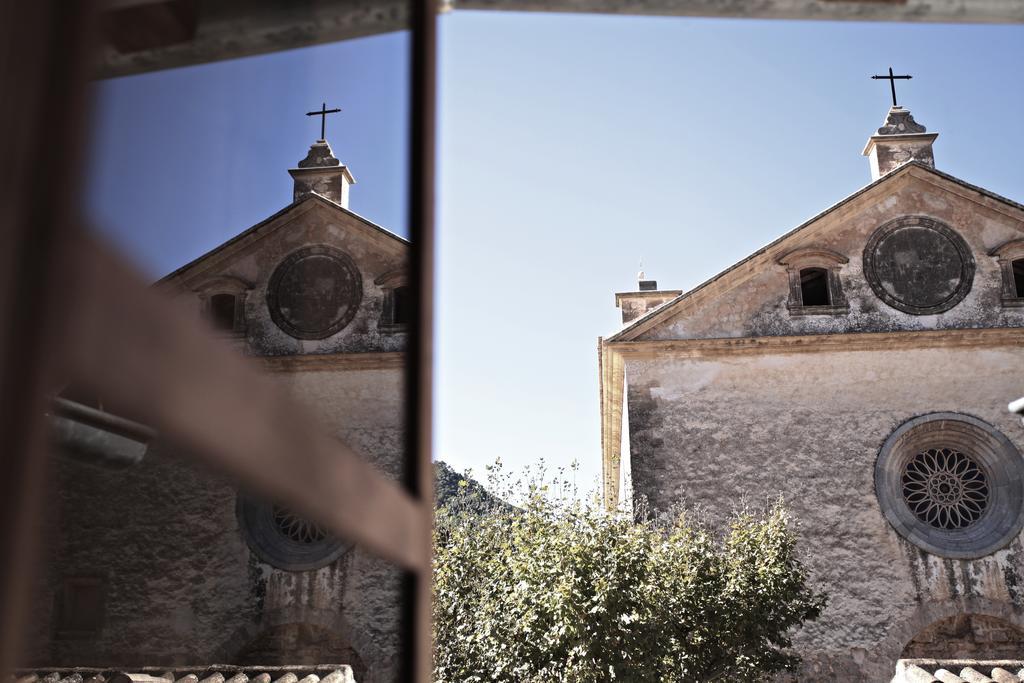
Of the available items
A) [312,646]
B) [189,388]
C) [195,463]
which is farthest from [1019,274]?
[189,388]

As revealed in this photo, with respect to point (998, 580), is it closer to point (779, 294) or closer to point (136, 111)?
point (779, 294)

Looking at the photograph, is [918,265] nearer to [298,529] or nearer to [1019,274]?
[1019,274]

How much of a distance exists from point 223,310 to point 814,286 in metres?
14.8

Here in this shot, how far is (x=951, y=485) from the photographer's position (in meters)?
13.9

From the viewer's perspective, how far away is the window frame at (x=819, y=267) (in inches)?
579

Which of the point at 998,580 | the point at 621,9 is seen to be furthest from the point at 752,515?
the point at 621,9

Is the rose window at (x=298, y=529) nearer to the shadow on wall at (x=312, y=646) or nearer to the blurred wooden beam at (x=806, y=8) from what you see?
the shadow on wall at (x=312, y=646)

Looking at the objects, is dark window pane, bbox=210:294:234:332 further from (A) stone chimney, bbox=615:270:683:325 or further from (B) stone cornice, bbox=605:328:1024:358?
(A) stone chimney, bbox=615:270:683:325

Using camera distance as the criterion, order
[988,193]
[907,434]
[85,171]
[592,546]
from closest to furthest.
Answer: [85,171] < [592,546] < [907,434] < [988,193]

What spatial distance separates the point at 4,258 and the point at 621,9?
1.82 metres

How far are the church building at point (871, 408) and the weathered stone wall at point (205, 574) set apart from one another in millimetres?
4590

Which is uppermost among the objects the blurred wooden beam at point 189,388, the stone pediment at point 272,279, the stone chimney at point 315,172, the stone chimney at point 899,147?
the stone chimney at point 899,147

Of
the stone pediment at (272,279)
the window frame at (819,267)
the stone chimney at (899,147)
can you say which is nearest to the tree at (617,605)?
the window frame at (819,267)

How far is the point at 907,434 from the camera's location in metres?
14.1
